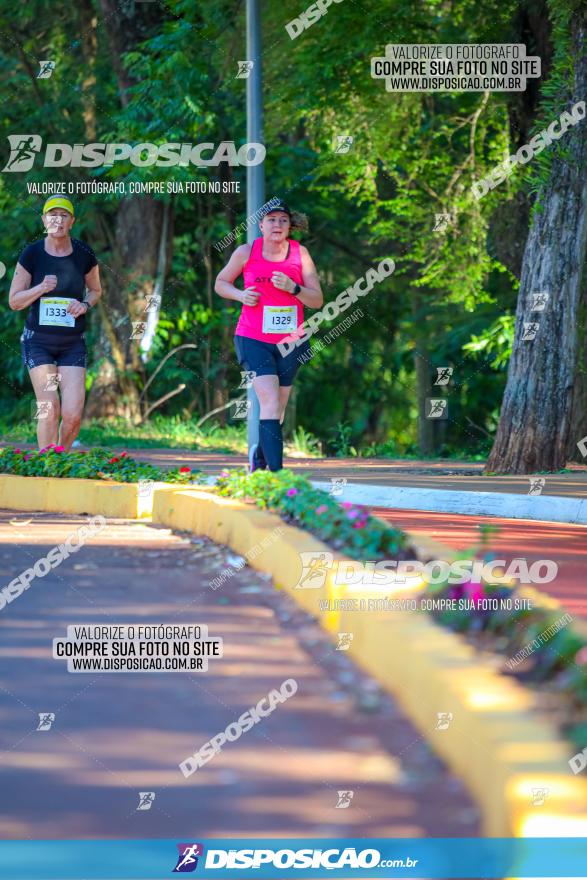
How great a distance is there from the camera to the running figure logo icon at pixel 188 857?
11.2 feet

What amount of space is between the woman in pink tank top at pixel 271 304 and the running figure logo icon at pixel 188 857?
7.69 meters

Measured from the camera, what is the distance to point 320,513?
28.6 feet

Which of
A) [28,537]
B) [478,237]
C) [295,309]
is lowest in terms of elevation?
[28,537]

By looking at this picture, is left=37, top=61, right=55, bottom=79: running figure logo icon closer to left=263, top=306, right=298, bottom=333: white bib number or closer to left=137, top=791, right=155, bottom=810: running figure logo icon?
left=263, top=306, right=298, bottom=333: white bib number

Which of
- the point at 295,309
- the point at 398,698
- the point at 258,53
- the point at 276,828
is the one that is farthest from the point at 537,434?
the point at 276,828

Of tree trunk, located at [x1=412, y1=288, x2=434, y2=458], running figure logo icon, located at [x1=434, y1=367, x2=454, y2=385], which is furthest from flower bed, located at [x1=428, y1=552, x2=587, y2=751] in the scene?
running figure logo icon, located at [x1=434, y1=367, x2=454, y2=385]

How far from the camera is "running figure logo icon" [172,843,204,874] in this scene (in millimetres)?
3428

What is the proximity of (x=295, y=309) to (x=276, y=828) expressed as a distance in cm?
758

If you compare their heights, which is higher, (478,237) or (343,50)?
(343,50)

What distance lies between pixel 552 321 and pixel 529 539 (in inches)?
254

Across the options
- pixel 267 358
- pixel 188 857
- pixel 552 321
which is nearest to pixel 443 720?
pixel 188 857

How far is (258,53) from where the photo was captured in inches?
595

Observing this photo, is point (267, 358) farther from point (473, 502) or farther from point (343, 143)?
point (343, 143)

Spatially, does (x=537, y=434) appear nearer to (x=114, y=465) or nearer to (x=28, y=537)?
(x=114, y=465)
